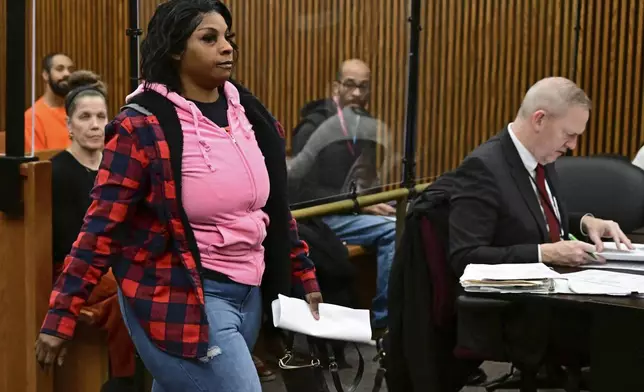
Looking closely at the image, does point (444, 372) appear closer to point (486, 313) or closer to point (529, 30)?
point (486, 313)

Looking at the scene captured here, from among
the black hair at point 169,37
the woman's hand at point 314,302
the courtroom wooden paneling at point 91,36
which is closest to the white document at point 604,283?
the woman's hand at point 314,302

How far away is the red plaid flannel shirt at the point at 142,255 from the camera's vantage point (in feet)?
8.02

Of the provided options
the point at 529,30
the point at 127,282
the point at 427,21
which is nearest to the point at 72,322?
the point at 127,282

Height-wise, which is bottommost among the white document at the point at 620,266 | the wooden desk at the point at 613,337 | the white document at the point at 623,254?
the wooden desk at the point at 613,337

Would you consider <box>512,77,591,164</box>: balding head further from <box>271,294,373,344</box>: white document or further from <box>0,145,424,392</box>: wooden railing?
<box>0,145,424,392</box>: wooden railing

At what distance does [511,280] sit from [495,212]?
0.42 metres

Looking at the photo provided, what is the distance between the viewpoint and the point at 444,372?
3.65 metres

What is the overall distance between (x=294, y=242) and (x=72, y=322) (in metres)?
0.66

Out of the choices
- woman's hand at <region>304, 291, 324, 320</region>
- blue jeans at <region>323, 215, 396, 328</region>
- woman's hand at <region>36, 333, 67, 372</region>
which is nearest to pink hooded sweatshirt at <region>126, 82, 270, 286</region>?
woman's hand at <region>304, 291, 324, 320</region>

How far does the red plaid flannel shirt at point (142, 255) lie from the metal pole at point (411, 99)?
3527 millimetres

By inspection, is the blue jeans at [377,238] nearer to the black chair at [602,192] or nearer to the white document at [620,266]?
the black chair at [602,192]

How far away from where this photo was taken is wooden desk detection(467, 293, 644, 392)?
296 centimetres

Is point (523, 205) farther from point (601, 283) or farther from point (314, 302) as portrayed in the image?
point (314, 302)

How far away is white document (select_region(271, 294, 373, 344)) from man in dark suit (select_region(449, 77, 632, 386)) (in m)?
0.64
